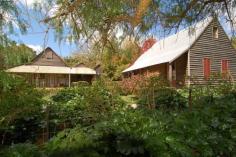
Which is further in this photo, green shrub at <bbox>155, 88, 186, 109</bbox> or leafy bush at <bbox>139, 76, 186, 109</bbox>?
green shrub at <bbox>155, 88, 186, 109</bbox>

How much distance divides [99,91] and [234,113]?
9.83 ft

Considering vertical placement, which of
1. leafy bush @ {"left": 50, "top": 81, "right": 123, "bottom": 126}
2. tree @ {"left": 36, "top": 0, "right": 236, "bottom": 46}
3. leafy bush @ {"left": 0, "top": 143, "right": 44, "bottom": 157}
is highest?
tree @ {"left": 36, "top": 0, "right": 236, "bottom": 46}

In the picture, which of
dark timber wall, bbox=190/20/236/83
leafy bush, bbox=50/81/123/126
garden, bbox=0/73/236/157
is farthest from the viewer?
dark timber wall, bbox=190/20/236/83

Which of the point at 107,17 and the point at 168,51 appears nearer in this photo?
the point at 107,17

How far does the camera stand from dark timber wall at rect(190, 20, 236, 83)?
27.0m

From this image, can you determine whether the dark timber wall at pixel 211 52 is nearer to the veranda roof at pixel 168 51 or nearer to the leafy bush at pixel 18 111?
the veranda roof at pixel 168 51

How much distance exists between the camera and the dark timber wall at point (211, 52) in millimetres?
27031

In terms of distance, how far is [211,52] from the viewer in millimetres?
27906

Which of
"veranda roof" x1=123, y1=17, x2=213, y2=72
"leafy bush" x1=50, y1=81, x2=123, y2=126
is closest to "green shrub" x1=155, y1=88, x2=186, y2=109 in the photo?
"leafy bush" x1=50, y1=81, x2=123, y2=126

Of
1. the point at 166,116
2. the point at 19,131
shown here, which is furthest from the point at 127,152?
the point at 19,131

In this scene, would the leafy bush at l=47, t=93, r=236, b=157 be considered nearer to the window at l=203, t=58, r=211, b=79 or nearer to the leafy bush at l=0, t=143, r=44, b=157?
the leafy bush at l=0, t=143, r=44, b=157

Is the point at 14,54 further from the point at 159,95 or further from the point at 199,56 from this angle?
the point at 199,56

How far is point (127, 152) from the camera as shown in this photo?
430 cm

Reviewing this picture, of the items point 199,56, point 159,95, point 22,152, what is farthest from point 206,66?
point 22,152
